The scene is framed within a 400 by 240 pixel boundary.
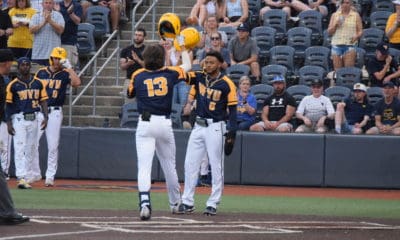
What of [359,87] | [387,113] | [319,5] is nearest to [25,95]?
[359,87]

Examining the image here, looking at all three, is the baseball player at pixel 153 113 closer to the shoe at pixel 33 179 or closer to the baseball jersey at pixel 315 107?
the shoe at pixel 33 179

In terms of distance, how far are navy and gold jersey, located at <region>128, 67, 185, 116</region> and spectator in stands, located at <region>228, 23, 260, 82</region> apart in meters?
8.04

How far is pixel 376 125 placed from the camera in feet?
62.5

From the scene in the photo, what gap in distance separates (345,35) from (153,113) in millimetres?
8798

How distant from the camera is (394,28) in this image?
2019 centimetres

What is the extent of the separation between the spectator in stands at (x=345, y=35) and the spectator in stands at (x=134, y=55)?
3635 millimetres

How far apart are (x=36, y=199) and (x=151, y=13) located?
8964 mm

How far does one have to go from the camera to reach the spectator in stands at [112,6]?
2246 centimetres

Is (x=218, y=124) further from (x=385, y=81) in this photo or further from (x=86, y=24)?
(x=86, y=24)

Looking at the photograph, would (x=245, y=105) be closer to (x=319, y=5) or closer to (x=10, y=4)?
(x=319, y=5)

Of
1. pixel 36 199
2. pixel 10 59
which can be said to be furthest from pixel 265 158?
pixel 10 59

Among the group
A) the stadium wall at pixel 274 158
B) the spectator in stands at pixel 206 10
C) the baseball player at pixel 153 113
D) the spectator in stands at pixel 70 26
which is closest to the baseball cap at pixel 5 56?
the baseball player at pixel 153 113

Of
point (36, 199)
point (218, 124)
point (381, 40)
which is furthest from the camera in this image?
point (381, 40)

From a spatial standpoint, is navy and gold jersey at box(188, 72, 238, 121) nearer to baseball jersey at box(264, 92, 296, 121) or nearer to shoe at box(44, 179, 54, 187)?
→ shoe at box(44, 179, 54, 187)
